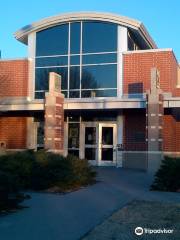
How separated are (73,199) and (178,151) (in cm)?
1313

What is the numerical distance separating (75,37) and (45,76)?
9.12 feet

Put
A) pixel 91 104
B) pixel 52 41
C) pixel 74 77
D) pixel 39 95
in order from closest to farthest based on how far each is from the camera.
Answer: pixel 91 104
pixel 74 77
pixel 39 95
pixel 52 41

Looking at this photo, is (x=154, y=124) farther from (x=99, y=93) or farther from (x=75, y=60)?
(x=75, y=60)

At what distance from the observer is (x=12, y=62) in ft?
86.5

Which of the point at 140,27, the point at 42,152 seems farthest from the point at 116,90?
the point at 42,152

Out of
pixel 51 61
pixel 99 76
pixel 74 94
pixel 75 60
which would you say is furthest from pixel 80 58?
pixel 74 94

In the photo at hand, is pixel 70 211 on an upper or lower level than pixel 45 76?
lower

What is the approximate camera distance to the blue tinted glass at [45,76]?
25.2 meters

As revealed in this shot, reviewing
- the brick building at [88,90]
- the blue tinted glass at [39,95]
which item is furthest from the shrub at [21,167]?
the blue tinted glass at [39,95]

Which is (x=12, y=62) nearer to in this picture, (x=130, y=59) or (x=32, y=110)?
(x=32, y=110)

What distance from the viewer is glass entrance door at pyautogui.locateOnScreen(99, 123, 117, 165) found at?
24.2 meters

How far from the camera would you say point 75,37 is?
25469 mm

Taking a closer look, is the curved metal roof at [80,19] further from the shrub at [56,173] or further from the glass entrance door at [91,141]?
the shrub at [56,173]

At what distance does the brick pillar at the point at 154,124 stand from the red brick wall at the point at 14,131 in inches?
327
